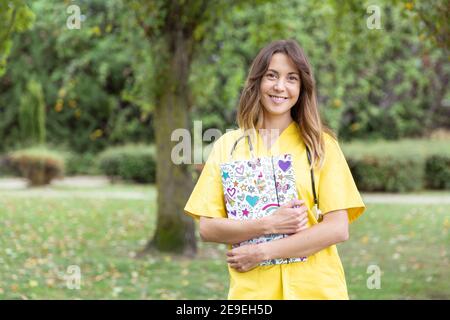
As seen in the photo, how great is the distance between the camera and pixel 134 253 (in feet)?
30.1

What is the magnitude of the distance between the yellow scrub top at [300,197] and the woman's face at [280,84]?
0.10m

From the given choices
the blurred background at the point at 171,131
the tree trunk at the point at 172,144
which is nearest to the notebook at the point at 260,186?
the blurred background at the point at 171,131

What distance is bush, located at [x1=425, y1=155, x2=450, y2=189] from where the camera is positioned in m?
17.4

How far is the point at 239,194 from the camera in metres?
2.41

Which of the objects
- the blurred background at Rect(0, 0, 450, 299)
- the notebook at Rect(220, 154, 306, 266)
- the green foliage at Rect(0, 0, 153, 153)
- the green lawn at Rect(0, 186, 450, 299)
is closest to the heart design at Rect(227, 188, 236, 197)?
the notebook at Rect(220, 154, 306, 266)

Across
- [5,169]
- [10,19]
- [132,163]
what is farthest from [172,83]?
[5,169]

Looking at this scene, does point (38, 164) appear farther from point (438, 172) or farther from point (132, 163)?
point (438, 172)

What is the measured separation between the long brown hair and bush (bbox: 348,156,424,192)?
14.8 m

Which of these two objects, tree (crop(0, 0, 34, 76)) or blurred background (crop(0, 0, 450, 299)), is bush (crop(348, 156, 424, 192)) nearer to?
blurred background (crop(0, 0, 450, 299))

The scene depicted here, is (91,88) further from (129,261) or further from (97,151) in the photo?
(129,261)

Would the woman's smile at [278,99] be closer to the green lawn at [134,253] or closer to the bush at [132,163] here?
the green lawn at [134,253]

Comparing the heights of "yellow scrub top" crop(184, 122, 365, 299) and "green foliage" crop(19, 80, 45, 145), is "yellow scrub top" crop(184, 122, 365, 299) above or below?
Result: below
